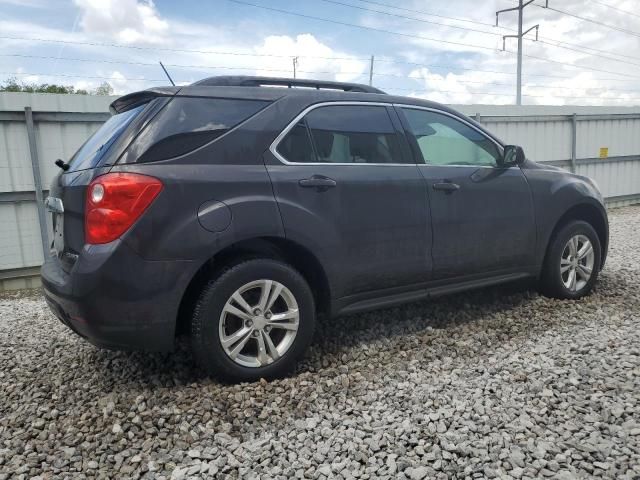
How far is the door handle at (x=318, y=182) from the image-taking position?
302cm

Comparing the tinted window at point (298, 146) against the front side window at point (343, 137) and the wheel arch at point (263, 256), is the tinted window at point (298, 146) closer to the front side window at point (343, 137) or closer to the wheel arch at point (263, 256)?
the front side window at point (343, 137)

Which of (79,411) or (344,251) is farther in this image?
(344,251)

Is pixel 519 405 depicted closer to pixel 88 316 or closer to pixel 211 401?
pixel 211 401

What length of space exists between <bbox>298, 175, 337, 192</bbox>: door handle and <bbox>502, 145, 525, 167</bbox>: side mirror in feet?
5.45

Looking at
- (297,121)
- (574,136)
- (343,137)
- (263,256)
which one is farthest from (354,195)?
(574,136)

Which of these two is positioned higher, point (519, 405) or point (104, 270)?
point (104, 270)

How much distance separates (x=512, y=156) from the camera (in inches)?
156

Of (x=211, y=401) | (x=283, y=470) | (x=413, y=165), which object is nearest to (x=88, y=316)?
(x=211, y=401)

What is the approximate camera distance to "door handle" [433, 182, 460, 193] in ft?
11.7

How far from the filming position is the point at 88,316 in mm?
2588

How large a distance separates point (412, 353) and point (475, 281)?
88 cm

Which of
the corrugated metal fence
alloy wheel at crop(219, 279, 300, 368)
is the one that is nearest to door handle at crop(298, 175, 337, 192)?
alloy wheel at crop(219, 279, 300, 368)

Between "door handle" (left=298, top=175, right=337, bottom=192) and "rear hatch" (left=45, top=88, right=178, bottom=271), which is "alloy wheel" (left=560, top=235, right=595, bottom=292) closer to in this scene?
"door handle" (left=298, top=175, right=337, bottom=192)

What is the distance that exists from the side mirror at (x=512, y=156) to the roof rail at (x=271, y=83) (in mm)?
1270
